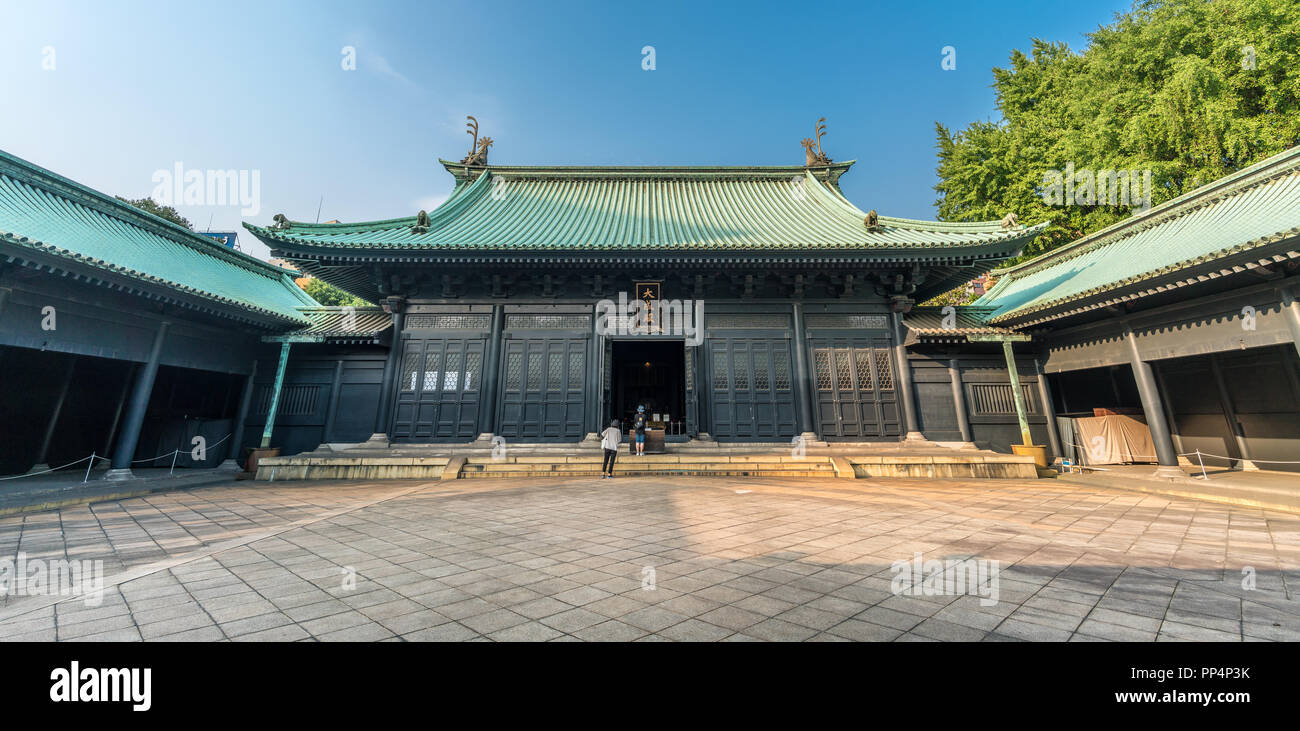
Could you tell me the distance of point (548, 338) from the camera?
1266 cm

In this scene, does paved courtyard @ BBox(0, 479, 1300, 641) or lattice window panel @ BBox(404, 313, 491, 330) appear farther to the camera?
lattice window panel @ BBox(404, 313, 491, 330)

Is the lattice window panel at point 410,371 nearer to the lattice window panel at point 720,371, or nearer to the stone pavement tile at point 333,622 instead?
the lattice window panel at point 720,371

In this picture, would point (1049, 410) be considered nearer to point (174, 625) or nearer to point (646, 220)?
point (646, 220)

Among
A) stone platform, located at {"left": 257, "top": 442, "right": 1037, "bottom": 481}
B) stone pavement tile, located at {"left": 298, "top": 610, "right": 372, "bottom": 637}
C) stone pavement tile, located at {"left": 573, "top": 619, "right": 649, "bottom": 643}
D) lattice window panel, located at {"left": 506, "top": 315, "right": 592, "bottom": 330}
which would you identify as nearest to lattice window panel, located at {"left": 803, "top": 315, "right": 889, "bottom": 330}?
stone platform, located at {"left": 257, "top": 442, "right": 1037, "bottom": 481}

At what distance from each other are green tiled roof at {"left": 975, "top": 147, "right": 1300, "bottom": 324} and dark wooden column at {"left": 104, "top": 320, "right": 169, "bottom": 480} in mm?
21643

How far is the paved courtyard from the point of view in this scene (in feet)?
9.02

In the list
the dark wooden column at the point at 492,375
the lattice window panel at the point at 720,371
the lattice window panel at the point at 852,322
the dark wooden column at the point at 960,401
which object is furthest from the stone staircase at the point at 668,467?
the dark wooden column at the point at 960,401

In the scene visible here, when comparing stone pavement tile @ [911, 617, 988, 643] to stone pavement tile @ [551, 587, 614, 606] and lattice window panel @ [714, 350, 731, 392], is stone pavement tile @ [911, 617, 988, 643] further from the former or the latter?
lattice window panel @ [714, 350, 731, 392]

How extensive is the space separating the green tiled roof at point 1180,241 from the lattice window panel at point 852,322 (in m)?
3.03

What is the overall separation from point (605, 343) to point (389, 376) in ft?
20.2

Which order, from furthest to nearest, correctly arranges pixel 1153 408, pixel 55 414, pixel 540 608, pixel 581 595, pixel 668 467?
pixel 55 414, pixel 668 467, pixel 1153 408, pixel 581 595, pixel 540 608

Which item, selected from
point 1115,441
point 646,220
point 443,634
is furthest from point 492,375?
point 1115,441

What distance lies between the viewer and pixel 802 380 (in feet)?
40.1
